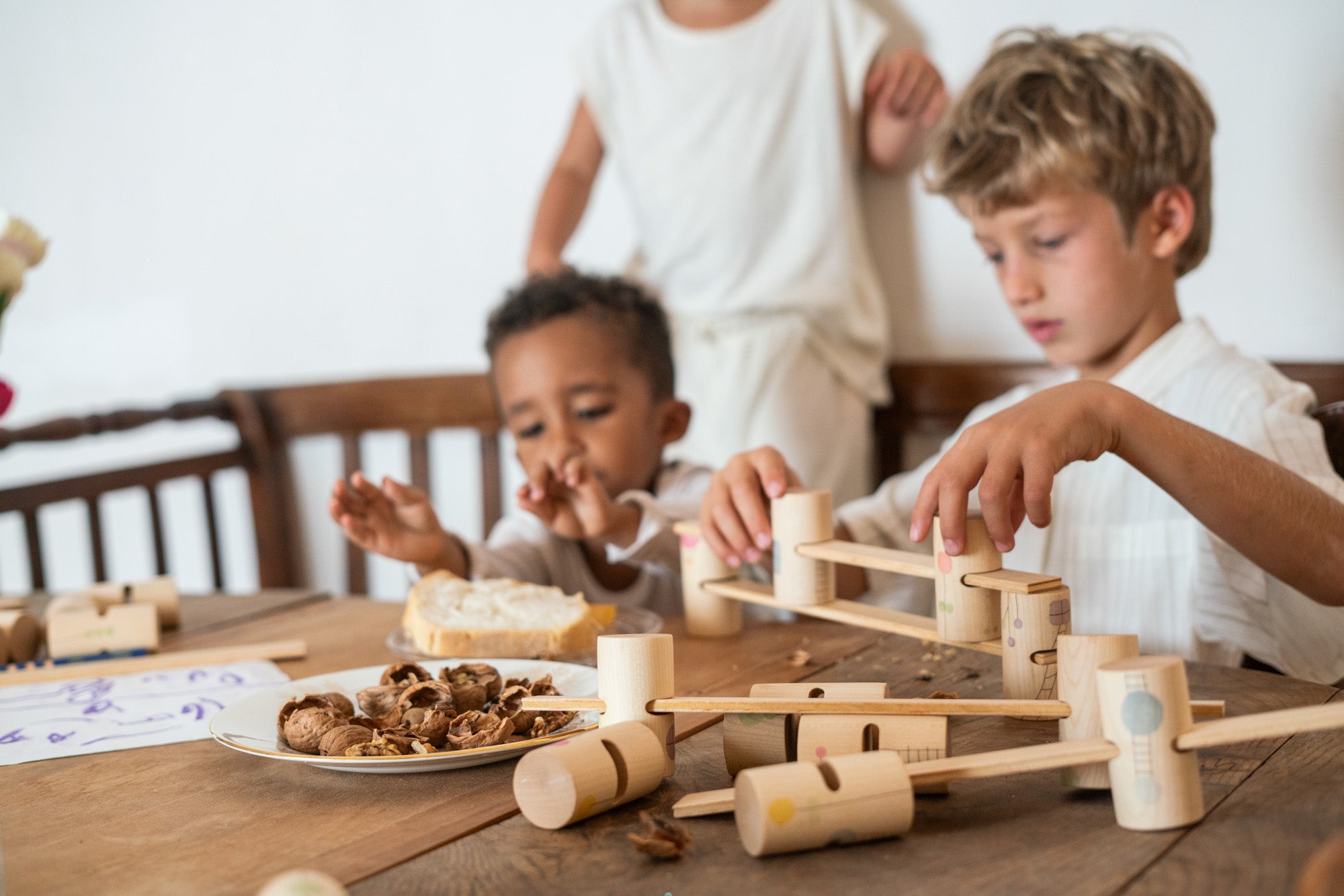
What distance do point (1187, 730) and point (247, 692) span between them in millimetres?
647

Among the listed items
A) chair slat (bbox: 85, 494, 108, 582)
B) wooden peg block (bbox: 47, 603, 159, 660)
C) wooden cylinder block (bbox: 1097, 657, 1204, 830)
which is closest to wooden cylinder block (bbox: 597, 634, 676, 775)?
wooden cylinder block (bbox: 1097, 657, 1204, 830)

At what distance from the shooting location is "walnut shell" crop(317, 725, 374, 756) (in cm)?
64

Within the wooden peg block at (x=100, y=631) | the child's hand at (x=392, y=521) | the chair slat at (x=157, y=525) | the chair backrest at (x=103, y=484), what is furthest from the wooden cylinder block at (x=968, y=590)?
the chair slat at (x=157, y=525)

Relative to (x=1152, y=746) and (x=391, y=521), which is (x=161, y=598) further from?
(x=1152, y=746)

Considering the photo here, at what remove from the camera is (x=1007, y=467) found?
2.35ft

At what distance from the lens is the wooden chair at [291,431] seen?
188cm

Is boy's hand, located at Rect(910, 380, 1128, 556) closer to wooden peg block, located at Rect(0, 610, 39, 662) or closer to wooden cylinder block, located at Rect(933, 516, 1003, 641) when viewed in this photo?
wooden cylinder block, located at Rect(933, 516, 1003, 641)

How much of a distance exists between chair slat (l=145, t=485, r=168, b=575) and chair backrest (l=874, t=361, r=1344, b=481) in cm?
107

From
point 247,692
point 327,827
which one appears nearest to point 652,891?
point 327,827

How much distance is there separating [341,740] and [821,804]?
28 cm

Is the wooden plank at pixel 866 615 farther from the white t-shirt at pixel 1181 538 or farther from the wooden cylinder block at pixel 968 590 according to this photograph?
the white t-shirt at pixel 1181 538

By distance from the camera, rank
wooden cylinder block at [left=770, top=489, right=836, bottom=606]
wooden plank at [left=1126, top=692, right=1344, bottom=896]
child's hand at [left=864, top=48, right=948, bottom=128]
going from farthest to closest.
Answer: child's hand at [left=864, top=48, right=948, bottom=128] → wooden cylinder block at [left=770, top=489, right=836, bottom=606] → wooden plank at [left=1126, top=692, right=1344, bottom=896]

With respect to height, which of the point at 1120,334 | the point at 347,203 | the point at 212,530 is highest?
the point at 347,203

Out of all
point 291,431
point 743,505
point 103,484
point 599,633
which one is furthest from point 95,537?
point 743,505
